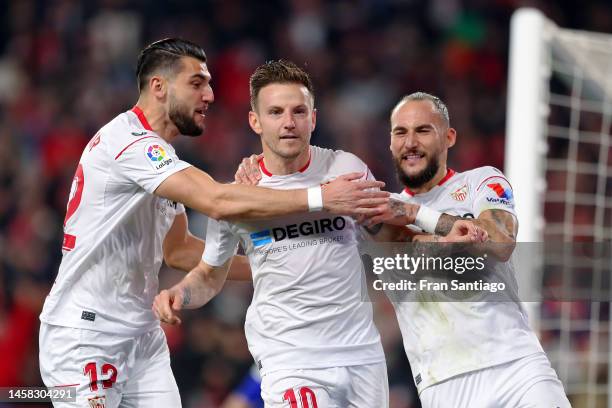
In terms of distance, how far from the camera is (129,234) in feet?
15.3

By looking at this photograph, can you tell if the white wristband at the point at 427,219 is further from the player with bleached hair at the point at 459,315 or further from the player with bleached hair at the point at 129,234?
the player with bleached hair at the point at 129,234

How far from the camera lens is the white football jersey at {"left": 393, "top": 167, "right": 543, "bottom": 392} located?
4434 millimetres

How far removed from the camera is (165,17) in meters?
12.1

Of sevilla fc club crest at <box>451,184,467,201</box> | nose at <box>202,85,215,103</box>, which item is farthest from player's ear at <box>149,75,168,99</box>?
sevilla fc club crest at <box>451,184,467,201</box>

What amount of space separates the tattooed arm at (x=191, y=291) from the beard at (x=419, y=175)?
0.96 meters

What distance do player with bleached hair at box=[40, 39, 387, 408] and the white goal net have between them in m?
2.05

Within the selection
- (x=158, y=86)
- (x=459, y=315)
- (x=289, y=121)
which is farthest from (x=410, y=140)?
(x=158, y=86)

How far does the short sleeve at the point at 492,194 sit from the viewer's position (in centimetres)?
442

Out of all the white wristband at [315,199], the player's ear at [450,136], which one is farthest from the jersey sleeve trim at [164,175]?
the player's ear at [450,136]

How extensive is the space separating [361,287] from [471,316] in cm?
52

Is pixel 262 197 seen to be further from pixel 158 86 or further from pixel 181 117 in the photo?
pixel 158 86

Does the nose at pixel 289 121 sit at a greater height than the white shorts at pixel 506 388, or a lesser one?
greater

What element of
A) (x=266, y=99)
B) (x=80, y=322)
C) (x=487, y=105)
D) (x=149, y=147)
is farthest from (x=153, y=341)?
(x=487, y=105)

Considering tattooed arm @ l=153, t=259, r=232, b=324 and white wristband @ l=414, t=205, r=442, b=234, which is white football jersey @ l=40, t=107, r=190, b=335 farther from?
white wristband @ l=414, t=205, r=442, b=234
